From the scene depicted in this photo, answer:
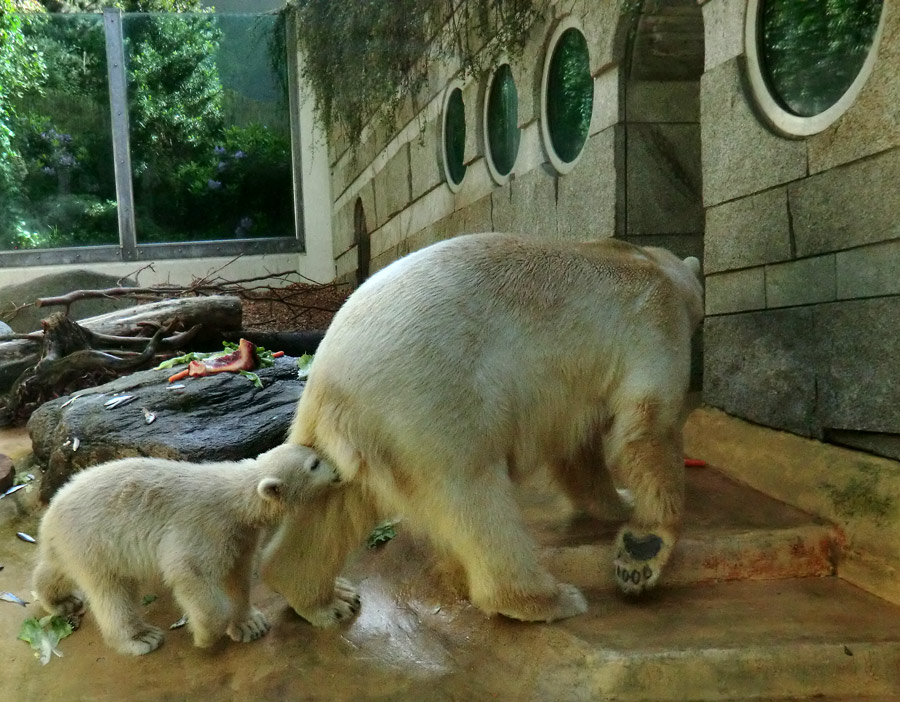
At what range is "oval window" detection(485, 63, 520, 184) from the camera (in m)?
5.84

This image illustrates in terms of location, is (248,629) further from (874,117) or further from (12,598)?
(874,117)

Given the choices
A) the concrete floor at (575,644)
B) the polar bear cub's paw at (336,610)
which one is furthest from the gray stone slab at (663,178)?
the polar bear cub's paw at (336,610)

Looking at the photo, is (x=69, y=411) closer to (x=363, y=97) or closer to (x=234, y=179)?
(x=363, y=97)

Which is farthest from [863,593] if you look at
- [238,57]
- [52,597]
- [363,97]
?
[238,57]

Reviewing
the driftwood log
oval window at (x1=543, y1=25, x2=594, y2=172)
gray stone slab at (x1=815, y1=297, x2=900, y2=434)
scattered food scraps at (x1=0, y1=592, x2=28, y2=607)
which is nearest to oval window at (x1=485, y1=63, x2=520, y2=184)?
oval window at (x1=543, y1=25, x2=594, y2=172)

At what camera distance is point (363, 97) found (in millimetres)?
8539

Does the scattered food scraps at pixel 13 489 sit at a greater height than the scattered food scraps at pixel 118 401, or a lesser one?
lesser

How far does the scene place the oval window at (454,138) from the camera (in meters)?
6.96

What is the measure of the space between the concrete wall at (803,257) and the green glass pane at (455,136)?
3397 millimetres

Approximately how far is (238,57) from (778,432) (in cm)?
1100

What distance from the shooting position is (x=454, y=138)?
7184 millimetres

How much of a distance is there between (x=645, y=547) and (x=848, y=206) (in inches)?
63.0

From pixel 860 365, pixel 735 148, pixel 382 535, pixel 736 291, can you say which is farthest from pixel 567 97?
pixel 382 535

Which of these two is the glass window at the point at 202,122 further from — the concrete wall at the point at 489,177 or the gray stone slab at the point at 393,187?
the gray stone slab at the point at 393,187
